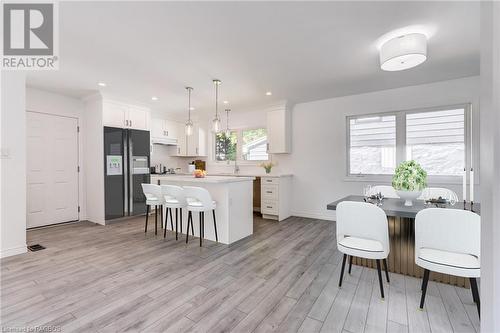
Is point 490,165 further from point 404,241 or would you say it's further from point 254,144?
point 254,144

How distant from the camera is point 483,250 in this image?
0.97 m

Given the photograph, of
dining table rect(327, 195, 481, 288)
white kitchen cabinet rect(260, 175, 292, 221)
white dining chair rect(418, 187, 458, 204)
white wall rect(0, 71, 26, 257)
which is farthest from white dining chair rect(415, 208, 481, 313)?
white wall rect(0, 71, 26, 257)

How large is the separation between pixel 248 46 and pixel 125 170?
3.81 metres

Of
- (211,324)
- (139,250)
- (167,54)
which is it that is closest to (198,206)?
(139,250)

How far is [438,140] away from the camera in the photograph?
3973 mm

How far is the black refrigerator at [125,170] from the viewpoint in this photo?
463 centimetres

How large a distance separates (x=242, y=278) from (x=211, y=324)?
73 cm

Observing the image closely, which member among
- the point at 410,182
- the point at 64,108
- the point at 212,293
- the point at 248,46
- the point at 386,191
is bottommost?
the point at 212,293

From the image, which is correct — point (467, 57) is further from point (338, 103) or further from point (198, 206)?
point (198, 206)

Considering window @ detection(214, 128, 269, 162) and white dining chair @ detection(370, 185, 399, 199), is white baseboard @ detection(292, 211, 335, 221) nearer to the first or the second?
window @ detection(214, 128, 269, 162)

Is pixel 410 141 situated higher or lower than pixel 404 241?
higher

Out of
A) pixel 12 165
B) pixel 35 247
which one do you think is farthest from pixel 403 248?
pixel 12 165

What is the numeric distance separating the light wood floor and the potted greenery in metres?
0.89
